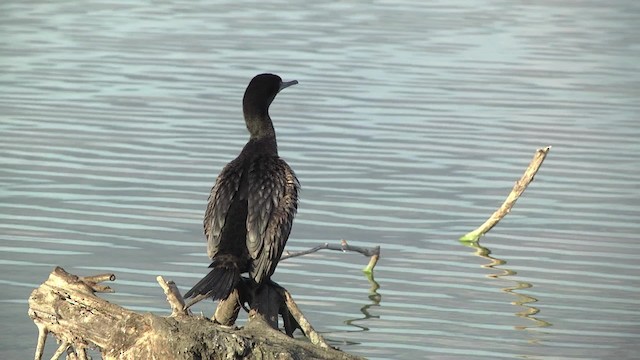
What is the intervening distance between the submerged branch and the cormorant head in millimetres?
3046

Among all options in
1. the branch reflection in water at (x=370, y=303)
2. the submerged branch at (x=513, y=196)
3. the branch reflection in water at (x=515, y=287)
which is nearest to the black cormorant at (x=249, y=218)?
the branch reflection in water at (x=370, y=303)

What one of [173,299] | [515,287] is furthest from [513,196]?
[173,299]

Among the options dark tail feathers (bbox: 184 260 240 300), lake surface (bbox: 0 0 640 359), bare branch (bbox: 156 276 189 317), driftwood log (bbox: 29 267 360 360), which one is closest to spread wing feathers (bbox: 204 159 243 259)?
dark tail feathers (bbox: 184 260 240 300)

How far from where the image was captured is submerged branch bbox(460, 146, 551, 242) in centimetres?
1156

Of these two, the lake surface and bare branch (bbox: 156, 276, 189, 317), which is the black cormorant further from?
the lake surface

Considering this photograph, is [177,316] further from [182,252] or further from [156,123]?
[156,123]

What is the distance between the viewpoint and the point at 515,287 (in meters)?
11.8

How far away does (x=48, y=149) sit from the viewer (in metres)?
16.4

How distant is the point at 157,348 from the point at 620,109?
13803 mm

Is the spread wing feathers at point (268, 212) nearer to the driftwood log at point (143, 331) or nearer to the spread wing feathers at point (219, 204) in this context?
the spread wing feathers at point (219, 204)

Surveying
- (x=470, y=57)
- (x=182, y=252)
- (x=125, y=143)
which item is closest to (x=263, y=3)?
(x=470, y=57)

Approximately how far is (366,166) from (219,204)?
776 cm

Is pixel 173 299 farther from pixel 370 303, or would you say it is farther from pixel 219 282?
pixel 370 303

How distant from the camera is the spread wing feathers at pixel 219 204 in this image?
8.02 meters
